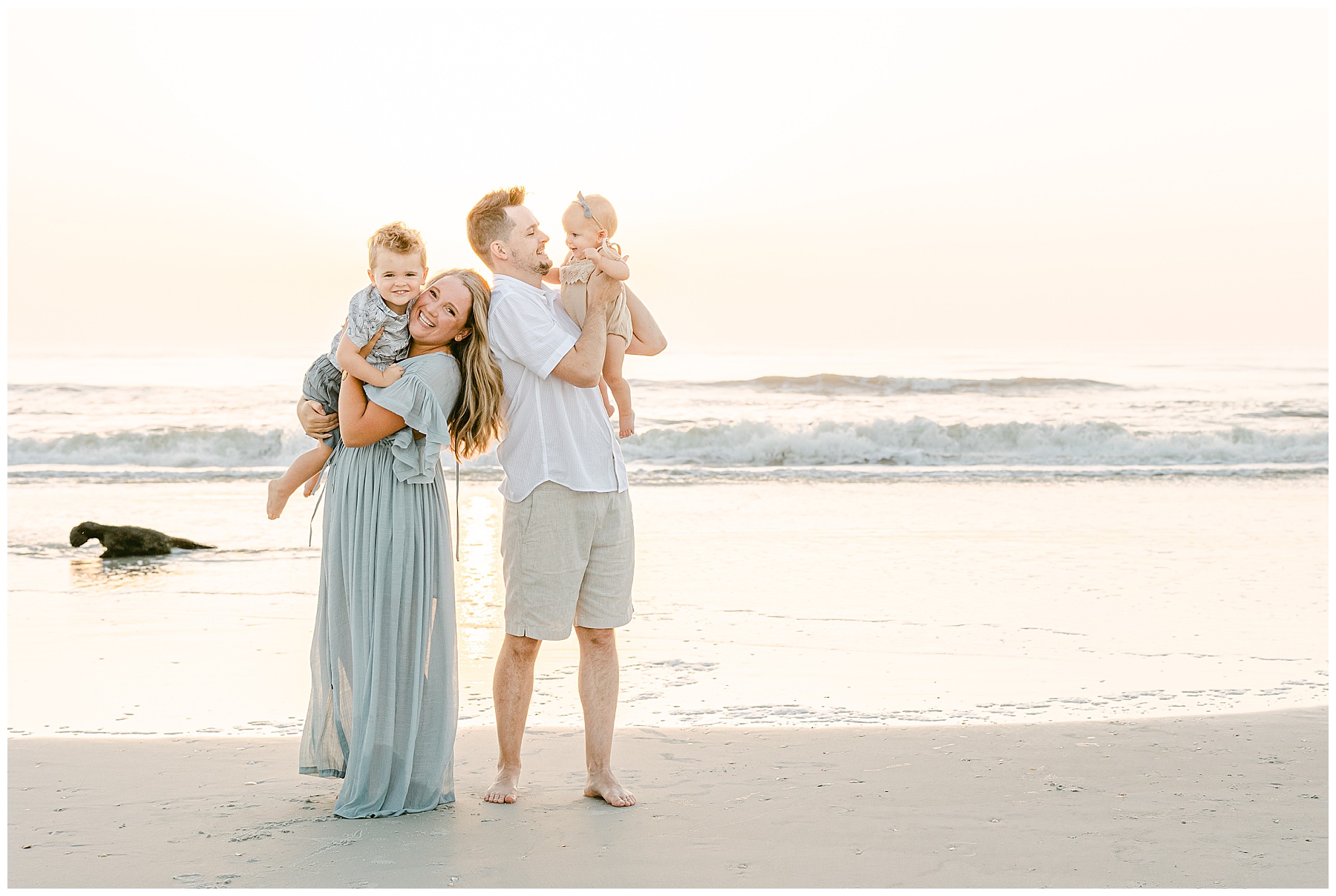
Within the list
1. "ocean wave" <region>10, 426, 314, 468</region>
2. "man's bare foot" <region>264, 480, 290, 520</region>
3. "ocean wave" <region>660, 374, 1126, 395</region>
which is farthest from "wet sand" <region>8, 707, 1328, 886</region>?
"ocean wave" <region>660, 374, 1126, 395</region>

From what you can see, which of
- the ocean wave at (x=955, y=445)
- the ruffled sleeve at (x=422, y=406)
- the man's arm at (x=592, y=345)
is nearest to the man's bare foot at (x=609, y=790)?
the ruffled sleeve at (x=422, y=406)

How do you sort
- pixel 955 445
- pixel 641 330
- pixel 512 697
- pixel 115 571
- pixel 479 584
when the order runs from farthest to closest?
1. pixel 955 445
2. pixel 115 571
3. pixel 479 584
4. pixel 641 330
5. pixel 512 697

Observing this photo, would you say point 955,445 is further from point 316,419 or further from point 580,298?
point 316,419

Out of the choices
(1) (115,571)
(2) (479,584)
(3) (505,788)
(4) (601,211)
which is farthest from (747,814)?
(1) (115,571)

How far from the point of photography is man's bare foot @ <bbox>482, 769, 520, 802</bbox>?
12.1 feet

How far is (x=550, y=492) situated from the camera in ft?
12.0

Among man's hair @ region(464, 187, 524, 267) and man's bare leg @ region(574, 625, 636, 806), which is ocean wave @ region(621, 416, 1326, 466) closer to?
man's bare leg @ region(574, 625, 636, 806)

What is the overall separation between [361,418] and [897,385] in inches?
902

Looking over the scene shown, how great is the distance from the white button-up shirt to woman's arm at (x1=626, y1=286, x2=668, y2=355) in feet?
0.83

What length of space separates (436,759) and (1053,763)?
211 centimetres

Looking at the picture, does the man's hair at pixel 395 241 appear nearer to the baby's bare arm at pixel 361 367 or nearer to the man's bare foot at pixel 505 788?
the baby's bare arm at pixel 361 367

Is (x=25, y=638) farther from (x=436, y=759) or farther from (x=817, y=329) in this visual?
(x=817, y=329)

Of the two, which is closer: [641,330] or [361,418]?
[361,418]

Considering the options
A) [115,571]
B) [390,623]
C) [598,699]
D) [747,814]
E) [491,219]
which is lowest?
[747,814]
